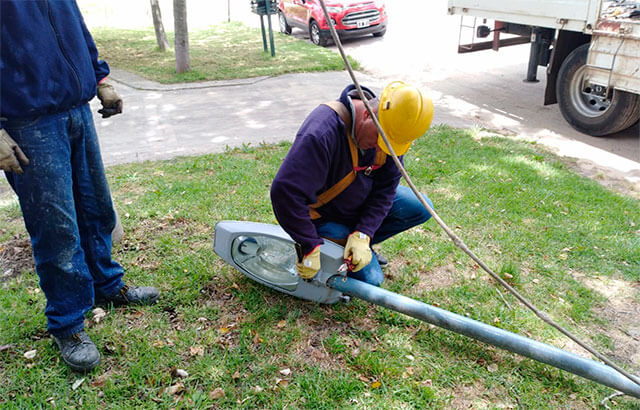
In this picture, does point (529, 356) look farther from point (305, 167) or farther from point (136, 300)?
point (136, 300)

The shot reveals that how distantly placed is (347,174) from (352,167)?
0.17 ft

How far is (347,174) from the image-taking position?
2760 millimetres

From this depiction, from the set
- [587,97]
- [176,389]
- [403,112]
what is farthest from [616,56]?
[176,389]

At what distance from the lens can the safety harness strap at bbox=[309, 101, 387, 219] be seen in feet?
8.57

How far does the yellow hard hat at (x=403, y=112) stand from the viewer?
2.43 meters

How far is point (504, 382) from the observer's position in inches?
103

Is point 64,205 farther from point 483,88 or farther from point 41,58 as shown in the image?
point 483,88

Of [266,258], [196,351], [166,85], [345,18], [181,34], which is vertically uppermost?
[345,18]

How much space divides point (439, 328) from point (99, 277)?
2.00 metres

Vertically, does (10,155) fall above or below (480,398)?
above

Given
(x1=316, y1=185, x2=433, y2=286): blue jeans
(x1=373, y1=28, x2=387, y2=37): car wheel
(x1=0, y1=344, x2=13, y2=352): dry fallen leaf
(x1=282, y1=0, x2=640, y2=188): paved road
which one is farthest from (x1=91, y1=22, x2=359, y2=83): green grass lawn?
(x1=0, y1=344, x2=13, y2=352): dry fallen leaf

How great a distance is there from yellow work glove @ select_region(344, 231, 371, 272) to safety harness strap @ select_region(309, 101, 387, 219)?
261mm

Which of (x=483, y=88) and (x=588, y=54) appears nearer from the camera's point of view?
(x=588, y=54)

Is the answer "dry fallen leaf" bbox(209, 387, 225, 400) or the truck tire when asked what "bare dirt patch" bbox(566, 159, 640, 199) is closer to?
the truck tire
